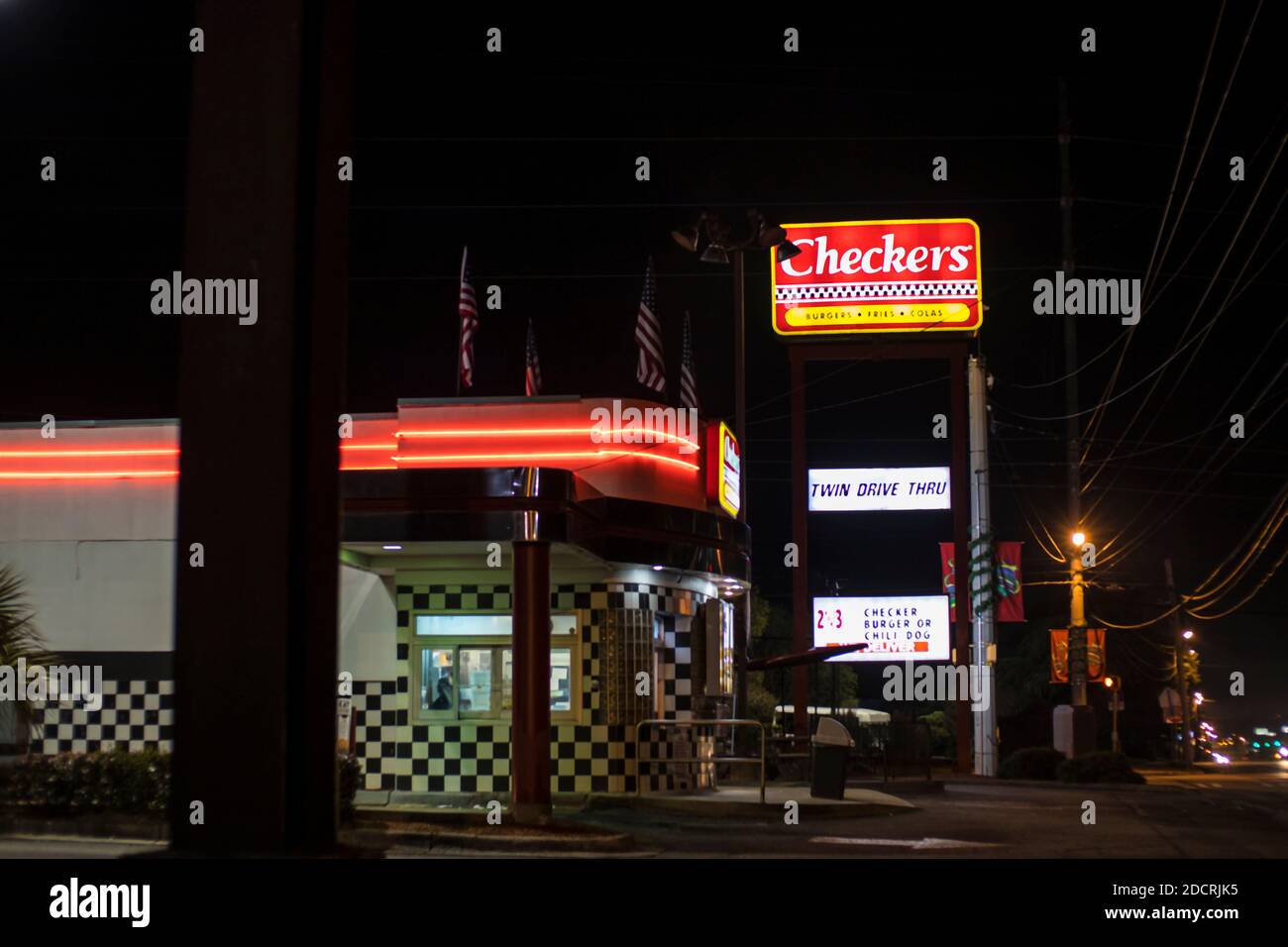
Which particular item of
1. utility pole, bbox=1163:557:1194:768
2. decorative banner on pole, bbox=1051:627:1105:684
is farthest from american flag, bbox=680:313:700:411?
utility pole, bbox=1163:557:1194:768

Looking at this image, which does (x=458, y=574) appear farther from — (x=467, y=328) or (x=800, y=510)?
(x=800, y=510)

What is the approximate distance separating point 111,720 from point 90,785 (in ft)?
14.4

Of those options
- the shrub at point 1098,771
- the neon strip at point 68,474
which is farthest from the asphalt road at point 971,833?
the neon strip at point 68,474

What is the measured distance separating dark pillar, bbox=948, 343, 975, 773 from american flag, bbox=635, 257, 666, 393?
1487 cm

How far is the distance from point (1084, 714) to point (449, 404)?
848 inches

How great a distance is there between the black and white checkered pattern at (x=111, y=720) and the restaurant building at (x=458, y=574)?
0.10ft

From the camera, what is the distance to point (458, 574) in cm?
1939

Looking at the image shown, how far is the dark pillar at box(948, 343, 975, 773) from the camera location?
34.6 m

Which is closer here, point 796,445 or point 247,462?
point 247,462

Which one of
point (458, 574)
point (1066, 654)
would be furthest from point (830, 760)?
point (1066, 654)

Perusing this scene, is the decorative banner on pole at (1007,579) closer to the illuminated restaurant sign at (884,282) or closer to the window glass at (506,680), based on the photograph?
the illuminated restaurant sign at (884,282)
